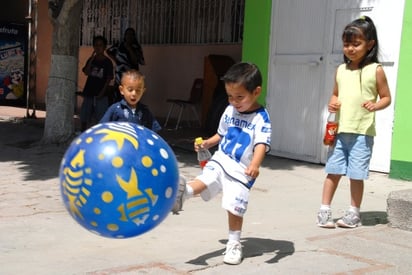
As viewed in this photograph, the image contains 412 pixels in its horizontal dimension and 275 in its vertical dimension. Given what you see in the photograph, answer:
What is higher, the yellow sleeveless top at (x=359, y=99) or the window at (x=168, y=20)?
the window at (x=168, y=20)

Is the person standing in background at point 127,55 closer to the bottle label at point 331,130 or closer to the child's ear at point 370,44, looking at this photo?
the bottle label at point 331,130

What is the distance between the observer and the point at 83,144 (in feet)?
10.5

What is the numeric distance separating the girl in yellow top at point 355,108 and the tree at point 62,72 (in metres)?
5.05

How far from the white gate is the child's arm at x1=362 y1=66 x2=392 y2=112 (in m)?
2.34

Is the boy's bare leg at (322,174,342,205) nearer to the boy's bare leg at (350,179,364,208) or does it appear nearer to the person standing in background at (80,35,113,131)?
the boy's bare leg at (350,179,364,208)

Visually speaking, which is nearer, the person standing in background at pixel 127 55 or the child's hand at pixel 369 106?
the child's hand at pixel 369 106

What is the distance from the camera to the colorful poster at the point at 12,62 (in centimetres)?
1539

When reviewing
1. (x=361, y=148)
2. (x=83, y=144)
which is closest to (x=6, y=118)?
(x=361, y=148)

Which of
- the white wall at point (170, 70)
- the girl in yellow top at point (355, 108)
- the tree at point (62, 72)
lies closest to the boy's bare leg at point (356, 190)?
the girl in yellow top at point (355, 108)

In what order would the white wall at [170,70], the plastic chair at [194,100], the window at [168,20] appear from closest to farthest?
the window at [168,20] → the plastic chair at [194,100] → the white wall at [170,70]

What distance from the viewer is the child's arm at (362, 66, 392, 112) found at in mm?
5047

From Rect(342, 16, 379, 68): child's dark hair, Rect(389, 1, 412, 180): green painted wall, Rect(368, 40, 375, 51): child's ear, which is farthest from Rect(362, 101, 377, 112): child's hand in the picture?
Rect(389, 1, 412, 180): green painted wall

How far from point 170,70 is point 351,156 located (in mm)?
8650

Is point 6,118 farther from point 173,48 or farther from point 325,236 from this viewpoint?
point 325,236
